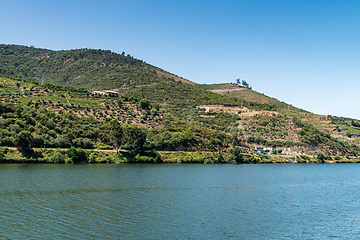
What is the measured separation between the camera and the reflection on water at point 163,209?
968 inches

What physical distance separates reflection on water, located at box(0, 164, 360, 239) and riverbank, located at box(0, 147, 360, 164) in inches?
651

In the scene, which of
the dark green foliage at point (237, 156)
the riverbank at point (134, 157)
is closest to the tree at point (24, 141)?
the riverbank at point (134, 157)

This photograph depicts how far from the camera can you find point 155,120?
111625 mm

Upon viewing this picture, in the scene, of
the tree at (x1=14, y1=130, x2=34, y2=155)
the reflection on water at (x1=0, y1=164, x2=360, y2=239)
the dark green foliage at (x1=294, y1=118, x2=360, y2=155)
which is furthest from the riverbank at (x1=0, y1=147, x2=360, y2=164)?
the reflection on water at (x1=0, y1=164, x2=360, y2=239)

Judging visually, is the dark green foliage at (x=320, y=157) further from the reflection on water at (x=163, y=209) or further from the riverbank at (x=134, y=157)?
the reflection on water at (x=163, y=209)

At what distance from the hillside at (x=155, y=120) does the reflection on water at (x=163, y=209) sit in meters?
32.1

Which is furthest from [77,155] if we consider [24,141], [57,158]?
[24,141]

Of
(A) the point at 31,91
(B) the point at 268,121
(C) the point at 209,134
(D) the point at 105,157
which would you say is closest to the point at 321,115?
(B) the point at 268,121

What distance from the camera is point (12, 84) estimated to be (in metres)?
115

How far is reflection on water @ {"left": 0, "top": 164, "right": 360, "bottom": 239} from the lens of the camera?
80.6ft

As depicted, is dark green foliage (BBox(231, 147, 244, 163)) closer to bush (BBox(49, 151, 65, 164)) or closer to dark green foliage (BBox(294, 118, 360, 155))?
dark green foliage (BBox(294, 118, 360, 155))

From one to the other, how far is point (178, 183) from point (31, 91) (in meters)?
88.5

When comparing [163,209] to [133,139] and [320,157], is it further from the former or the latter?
[320,157]

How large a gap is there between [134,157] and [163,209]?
160 feet
